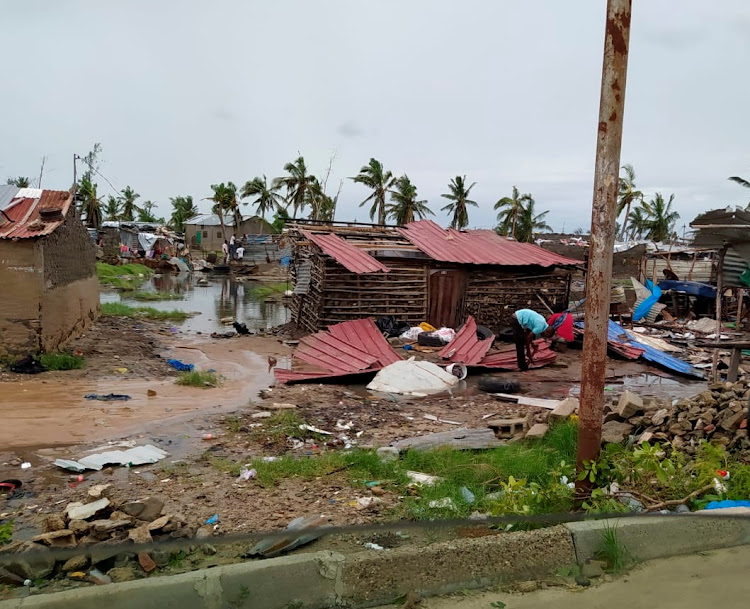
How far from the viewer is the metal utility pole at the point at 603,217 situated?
12.4 feet

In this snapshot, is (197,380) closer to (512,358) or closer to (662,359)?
(512,358)

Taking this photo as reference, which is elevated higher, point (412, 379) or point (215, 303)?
point (215, 303)

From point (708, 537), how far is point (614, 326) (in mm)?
13207

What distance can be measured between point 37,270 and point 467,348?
872 centimetres

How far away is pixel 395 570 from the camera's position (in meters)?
2.98

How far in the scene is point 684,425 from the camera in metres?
5.41

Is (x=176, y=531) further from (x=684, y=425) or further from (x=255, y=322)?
(x=255, y=322)

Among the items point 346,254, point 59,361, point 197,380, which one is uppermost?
point 346,254

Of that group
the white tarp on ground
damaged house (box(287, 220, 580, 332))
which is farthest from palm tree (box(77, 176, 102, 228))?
the white tarp on ground

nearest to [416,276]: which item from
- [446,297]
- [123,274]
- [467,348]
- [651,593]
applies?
[446,297]

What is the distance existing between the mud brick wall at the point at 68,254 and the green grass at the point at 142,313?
4284mm

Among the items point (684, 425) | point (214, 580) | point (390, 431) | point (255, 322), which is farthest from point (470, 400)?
point (255, 322)

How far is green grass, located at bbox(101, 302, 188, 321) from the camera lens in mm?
18944

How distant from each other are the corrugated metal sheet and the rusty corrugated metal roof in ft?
29.4
